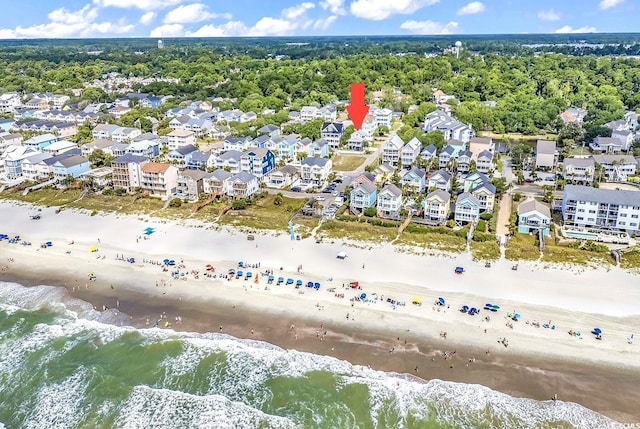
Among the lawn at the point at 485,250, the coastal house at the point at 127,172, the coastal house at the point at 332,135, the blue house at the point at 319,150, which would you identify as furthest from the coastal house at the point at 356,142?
the lawn at the point at 485,250

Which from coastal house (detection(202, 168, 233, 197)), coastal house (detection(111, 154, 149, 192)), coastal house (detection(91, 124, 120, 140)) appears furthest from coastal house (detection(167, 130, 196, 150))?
coastal house (detection(202, 168, 233, 197))

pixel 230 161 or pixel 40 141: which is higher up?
pixel 40 141

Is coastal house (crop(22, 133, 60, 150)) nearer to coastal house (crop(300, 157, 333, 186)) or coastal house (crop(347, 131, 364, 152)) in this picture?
coastal house (crop(300, 157, 333, 186))

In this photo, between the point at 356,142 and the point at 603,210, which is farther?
the point at 356,142

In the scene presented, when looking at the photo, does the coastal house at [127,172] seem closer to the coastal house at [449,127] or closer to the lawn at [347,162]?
the lawn at [347,162]

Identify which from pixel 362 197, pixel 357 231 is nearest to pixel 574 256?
pixel 357 231

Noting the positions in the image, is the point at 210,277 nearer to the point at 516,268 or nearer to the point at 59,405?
the point at 59,405

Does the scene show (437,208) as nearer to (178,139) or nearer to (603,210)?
(603,210)

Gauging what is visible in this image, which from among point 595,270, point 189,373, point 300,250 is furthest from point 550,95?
point 189,373
